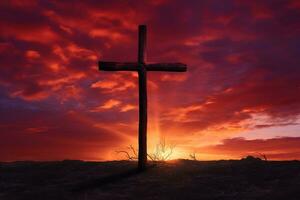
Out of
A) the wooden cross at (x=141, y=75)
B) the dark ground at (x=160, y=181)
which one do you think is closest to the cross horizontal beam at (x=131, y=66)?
the wooden cross at (x=141, y=75)

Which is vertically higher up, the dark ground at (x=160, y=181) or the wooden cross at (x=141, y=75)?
the wooden cross at (x=141, y=75)

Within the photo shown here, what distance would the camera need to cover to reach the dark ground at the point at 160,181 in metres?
11.5

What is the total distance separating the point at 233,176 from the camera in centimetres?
1266

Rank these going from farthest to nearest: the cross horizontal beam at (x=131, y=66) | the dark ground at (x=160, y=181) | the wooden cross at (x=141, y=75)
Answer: the cross horizontal beam at (x=131, y=66) < the wooden cross at (x=141, y=75) < the dark ground at (x=160, y=181)

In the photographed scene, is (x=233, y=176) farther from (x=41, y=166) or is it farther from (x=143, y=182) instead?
(x=41, y=166)

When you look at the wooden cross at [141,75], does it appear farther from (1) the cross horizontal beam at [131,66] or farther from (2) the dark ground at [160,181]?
(2) the dark ground at [160,181]

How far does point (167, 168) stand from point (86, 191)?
2691mm

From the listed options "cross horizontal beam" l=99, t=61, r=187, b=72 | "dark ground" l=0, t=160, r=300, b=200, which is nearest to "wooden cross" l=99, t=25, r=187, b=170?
"cross horizontal beam" l=99, t=61, r=187, b=72

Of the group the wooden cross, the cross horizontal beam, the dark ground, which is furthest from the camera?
the cross horizontal beam

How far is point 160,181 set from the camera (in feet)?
41.4

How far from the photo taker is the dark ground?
37.6 feet

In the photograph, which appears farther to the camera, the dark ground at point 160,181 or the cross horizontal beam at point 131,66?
the cross horizontal beam at point 131,66

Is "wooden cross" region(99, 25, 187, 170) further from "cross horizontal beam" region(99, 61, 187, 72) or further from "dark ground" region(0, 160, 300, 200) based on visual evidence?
"dark ground" region(0, 160, 300, 200)

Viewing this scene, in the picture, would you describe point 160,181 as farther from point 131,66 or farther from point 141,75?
point 131,66
